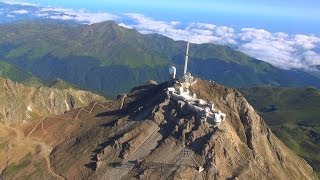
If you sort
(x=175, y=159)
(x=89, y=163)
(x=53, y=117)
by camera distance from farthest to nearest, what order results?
(x=53, y=117) < (x=89, y=163) < (x=175, y=159)

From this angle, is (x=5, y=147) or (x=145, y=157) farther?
(x=5, y=147)

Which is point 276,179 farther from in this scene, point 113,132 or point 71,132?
point 71,132

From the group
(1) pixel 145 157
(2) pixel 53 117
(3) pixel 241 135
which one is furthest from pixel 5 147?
(3) pixel 241 135

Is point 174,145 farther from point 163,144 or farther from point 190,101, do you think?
point 190,101

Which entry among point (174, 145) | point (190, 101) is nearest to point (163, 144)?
point (174, 145)

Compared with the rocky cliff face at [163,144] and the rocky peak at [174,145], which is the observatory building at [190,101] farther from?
the rocky cliff face at [163,144]

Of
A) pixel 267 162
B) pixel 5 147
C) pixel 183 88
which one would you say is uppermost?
pixel 183 88

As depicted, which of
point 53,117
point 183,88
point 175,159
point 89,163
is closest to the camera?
point 175,159
